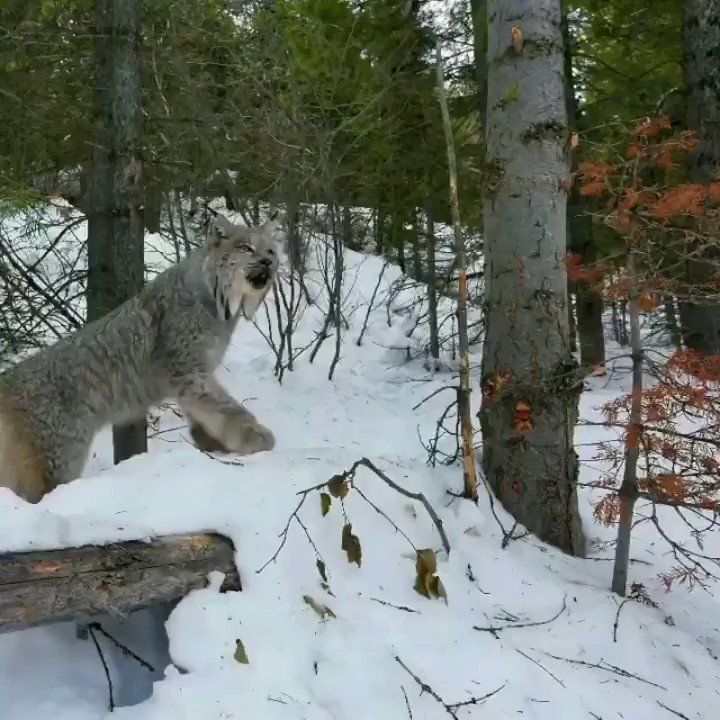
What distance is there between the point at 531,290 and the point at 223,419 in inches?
80.2

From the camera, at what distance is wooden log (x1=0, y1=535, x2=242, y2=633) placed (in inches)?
104

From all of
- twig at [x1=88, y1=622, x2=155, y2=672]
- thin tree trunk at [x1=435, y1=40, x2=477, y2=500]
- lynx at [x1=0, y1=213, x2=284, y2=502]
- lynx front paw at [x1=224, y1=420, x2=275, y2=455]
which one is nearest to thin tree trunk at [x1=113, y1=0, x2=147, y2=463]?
lynx at [x1=0, y1=213, x2=284, y2=502]

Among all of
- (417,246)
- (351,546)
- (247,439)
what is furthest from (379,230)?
(351,546)

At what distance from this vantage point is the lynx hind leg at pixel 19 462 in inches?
158

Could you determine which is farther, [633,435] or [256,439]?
[256,439]

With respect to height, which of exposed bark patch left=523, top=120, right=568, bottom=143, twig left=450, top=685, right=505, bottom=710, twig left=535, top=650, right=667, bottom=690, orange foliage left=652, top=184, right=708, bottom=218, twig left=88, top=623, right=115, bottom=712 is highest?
exposed bark patch left=523, top=120, right=568, bottom=143

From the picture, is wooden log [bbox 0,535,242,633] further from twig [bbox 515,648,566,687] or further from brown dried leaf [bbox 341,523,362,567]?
twig [bbox 515,648,566,687]

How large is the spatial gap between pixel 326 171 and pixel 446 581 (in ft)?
24.2

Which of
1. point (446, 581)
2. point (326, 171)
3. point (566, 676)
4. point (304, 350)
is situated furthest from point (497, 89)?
point (304, 350)

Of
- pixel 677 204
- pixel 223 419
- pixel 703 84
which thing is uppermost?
pixel 703 84

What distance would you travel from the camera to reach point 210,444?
482 centimetres

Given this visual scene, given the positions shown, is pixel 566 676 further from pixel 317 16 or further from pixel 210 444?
pixel 317 16

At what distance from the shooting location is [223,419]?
4.59 m

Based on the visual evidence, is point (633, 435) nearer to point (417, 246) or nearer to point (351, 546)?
point (351, 546)
